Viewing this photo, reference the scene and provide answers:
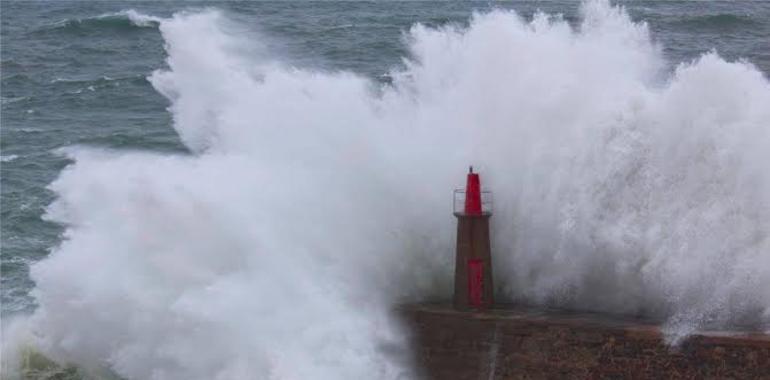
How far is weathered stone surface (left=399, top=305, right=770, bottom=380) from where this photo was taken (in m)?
9.26

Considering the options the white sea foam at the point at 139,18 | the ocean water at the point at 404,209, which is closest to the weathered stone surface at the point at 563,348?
the ocean water at the point at 404,209

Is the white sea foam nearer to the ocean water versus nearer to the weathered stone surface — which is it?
the ocean water

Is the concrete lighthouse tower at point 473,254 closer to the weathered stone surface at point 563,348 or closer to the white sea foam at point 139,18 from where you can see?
the weathered stone surface at point 563,348

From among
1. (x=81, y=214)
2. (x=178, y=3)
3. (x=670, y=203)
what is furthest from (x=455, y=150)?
(x=178, y=3)

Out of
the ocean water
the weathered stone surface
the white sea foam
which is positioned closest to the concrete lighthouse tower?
the weathered stone surface

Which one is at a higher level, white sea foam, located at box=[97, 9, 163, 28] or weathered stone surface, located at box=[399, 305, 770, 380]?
weathered stone surface, located at box=[399, 305, 770, 380]

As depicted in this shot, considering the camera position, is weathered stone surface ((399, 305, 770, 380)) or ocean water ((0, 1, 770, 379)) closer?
weathered stone surface ((399, 305, 770, 380))

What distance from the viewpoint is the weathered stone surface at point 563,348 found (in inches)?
364

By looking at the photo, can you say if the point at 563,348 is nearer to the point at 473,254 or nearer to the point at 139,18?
the point at 473,254

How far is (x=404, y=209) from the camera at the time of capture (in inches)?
470

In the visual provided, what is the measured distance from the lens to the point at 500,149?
11844mm

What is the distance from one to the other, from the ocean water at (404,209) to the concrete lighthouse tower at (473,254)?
2.02 ft

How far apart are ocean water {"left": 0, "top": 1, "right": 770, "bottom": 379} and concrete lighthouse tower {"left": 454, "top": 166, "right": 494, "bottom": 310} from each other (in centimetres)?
62

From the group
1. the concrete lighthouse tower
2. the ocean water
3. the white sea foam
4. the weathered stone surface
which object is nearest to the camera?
the weathered stone surface
